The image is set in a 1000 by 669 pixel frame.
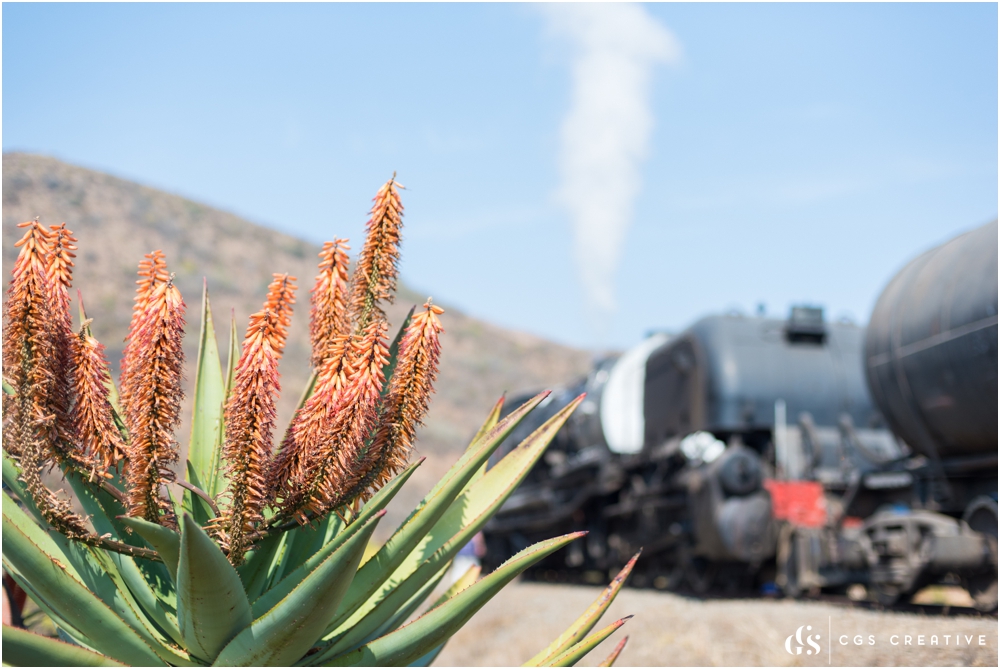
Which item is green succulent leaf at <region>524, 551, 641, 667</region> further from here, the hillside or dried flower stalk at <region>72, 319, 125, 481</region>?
the hillside

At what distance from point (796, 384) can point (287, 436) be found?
33.3ft

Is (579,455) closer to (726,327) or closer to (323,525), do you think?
(726,327)

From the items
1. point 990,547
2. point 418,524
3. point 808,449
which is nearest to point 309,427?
point 418,524

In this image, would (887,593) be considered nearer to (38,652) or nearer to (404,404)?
(404,404)

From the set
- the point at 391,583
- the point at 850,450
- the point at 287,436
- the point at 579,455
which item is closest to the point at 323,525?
the point at 391,583

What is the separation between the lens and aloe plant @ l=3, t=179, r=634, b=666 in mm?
1803

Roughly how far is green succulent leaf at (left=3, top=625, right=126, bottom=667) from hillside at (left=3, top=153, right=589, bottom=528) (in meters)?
3.20

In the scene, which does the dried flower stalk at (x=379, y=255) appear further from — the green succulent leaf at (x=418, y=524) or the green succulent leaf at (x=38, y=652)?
the green succulent leaf at (x=38, y=652)

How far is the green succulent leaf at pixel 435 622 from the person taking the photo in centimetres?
207

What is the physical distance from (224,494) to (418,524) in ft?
1.45

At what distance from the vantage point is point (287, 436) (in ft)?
6.61

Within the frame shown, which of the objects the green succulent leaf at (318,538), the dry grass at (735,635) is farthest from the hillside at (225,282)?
the dry grass at (735,635)

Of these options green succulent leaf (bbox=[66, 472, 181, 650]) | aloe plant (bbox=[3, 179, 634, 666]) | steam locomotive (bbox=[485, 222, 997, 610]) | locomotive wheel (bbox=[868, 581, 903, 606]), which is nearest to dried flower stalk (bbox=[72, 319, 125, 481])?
aloe plant (bbox=[3, 179, 634, 666])

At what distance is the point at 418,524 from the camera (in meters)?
1.99
